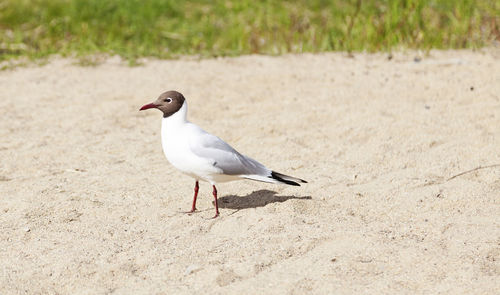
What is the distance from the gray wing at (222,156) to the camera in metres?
3.83

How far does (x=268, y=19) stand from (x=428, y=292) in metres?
5.81

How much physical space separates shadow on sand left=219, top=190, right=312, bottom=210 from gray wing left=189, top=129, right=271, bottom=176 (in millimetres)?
→ 266

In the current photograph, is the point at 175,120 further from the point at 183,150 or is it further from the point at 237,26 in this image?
the point at 237,26

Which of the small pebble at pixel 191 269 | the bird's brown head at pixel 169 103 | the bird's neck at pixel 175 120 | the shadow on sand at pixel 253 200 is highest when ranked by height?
the bird's brown head at pixel 169 103

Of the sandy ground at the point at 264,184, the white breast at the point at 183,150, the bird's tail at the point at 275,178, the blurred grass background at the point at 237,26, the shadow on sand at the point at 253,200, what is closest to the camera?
the sandy ground at the point at 264,184

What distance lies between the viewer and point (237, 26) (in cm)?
841

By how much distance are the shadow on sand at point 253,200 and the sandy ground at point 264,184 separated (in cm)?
1

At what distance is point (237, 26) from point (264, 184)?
167 inches

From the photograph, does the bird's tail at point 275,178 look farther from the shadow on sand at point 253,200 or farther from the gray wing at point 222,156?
the shadow on sand at point 253,200

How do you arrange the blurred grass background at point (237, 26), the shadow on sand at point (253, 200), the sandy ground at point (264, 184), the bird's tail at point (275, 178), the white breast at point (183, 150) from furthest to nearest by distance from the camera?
the blurred grass background at point (237, 26)
the shadow on sand at point (253, 200)
the bird's tail at point (275, 178)
the white breast at point (183, 150)
the sandy ground at point (264, 184)

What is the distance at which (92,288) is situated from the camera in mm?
3162

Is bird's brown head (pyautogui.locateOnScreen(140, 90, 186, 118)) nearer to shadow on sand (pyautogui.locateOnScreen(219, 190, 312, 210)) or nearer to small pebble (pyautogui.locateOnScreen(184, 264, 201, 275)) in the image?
shadow on sand (pyautogui.locateOnScreen(219, 190, 312, 210))

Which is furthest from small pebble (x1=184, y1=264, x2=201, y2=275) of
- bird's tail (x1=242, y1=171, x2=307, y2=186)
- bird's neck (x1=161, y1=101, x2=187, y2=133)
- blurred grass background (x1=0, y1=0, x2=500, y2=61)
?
blurred grass background (x1=0, y1=0, x2=500, y2=61)

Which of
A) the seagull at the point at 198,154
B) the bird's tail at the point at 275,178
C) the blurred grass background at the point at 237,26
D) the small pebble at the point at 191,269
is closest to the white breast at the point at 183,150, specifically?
the seagull at the point at 198,154
